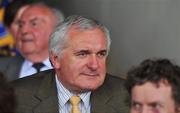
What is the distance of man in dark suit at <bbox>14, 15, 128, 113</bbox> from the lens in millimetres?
4422

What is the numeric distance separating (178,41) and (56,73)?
1.70 metres

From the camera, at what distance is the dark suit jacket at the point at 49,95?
4.51 meters

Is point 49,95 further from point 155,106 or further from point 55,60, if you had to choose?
point 155,106

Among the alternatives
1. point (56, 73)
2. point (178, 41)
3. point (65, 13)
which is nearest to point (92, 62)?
point (56, 73)

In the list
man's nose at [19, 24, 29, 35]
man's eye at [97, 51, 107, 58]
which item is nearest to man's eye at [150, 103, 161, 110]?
man's eye at [97, 51, 107, 58]

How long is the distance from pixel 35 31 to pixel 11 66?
0.38 meters

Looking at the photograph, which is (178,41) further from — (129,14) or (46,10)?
(46,10)

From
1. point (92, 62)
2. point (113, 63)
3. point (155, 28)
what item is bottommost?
point (113, 63)

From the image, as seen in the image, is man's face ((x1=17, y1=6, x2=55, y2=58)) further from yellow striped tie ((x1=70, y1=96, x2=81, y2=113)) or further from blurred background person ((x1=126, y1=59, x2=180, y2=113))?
blurred background person ((x1=126, y1=59, x2=180, y2=113))

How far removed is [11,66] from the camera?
6215mm

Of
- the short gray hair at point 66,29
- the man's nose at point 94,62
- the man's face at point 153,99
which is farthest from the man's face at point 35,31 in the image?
the man's face at point 153,99

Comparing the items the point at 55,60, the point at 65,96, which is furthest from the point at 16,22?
the point at 65,96

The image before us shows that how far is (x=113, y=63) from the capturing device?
6.82 meters

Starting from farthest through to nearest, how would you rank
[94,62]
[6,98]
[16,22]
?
[16,22], [94,62], [6,98]
